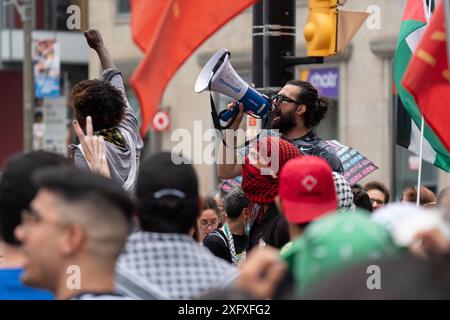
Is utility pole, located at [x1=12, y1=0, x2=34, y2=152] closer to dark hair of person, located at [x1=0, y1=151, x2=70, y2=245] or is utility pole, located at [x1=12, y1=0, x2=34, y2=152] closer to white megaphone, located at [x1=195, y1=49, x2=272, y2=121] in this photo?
white megaphone, located at [x1=195, y1=49, x2=272, y2=121]

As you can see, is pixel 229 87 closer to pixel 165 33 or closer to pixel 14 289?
pixel 165 33

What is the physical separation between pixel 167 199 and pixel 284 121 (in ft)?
10.1

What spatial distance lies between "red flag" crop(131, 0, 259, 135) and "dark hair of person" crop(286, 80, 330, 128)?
2.82 ft

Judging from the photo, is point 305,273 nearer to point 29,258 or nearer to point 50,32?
point 29,258

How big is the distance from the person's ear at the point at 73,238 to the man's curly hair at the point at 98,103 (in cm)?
262

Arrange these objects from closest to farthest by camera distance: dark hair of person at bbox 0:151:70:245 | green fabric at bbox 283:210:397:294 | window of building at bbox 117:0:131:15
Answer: green fabric at bbox 283:210:397:294 → dark hair of person at bbox 0:151:70:245 → window of building at bbox 117:0:131:15

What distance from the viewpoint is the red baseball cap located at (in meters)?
4.84

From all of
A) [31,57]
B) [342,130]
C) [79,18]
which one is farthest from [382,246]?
[31,57]

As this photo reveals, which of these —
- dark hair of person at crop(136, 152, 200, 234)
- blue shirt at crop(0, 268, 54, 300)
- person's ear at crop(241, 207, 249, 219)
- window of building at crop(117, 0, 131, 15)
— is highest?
window of building at crop(117, 0, 131, 15)

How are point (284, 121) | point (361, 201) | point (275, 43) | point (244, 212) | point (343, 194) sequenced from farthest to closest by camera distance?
point (275, 43) < point (244, 212) < point (361, 201) < point (284, 121) < point (343, 194)

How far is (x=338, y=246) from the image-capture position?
3.26 meters

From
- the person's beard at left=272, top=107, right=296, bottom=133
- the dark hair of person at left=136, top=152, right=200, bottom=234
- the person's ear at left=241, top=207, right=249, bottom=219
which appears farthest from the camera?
the person's ear at left=241, top=207, right=249, bottom=219

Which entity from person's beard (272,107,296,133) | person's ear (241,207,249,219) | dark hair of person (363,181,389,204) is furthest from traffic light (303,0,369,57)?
dark hair of person (363,181,389,204)

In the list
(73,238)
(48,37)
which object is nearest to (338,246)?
(73,238)
